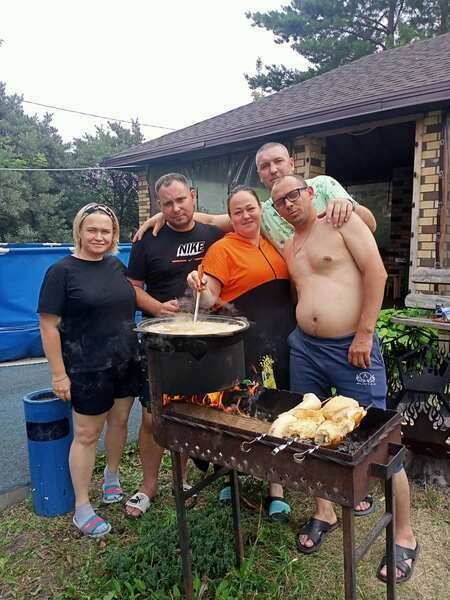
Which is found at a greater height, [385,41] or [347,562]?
[385,41]

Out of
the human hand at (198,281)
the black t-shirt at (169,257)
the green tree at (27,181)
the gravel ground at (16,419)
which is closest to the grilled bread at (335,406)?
the human hand at (198,281)

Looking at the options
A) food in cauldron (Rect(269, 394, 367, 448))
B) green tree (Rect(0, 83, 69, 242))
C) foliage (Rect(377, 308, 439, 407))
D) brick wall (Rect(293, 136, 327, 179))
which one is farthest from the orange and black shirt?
green tree (Rect(0, 83, 69, 242))

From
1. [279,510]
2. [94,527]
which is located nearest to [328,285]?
[279,510]

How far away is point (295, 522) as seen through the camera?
117 inches

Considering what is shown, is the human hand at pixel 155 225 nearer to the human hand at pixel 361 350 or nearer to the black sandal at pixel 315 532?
the human hand at pixel 361 350

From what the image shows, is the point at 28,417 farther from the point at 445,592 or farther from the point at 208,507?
the point at 445,592

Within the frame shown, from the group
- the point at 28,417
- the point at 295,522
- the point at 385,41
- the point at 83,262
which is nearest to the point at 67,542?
the point at 28,417

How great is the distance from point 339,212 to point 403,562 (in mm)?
1911

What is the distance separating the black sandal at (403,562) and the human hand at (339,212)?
1.81 metres

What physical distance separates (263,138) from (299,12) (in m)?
14.4

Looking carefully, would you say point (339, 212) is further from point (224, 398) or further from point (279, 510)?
point (279, 510)

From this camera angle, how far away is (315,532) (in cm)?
273

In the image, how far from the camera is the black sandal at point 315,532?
8.75 ft

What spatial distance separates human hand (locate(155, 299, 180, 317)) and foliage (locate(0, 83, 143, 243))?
54.2 feet
